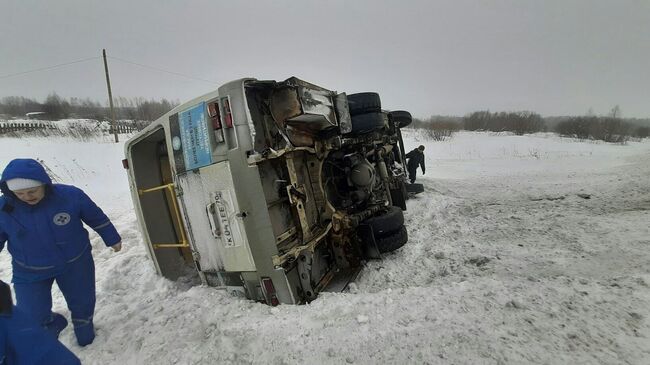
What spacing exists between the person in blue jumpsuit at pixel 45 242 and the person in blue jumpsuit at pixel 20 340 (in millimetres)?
1128

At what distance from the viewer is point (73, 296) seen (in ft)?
8.75

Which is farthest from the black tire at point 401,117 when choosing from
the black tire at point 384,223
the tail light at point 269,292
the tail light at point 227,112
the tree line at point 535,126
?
the tree line at point 535,126

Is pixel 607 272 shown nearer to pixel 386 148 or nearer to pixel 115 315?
pixel 386 148

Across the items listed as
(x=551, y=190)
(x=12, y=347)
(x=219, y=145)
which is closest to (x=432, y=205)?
(x=551, y=190)

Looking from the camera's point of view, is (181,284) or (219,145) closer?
(219,145)

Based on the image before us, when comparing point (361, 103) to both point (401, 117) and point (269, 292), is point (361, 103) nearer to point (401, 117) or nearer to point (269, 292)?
point (269, 292)

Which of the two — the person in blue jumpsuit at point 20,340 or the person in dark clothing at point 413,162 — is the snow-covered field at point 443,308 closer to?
the person in blue jumpsuit at point 20,340

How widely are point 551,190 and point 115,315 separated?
27.7ft

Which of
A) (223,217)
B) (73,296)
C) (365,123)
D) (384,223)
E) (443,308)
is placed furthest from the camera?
(365,123)

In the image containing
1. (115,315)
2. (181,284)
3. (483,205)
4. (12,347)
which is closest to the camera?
(12,347)

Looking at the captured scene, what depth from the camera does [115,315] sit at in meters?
3.02

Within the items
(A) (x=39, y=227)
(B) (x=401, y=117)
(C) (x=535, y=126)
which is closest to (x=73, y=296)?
(A) (x=39, y=227)

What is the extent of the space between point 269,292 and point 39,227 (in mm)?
1854

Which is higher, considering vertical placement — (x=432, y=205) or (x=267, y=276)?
(x=267, y=276)
